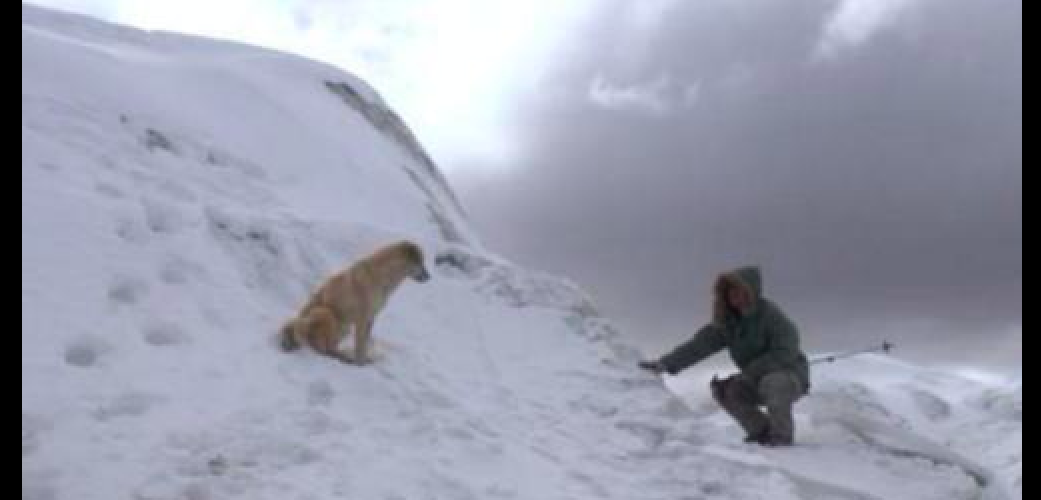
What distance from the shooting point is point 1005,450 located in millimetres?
17281

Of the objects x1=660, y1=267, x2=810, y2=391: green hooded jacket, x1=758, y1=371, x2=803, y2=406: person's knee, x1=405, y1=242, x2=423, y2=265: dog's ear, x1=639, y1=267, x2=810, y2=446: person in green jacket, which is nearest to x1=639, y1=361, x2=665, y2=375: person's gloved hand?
x1=660, y1=267, x2=810, y2=391: green hooded jacket

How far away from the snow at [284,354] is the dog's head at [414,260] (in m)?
0.76

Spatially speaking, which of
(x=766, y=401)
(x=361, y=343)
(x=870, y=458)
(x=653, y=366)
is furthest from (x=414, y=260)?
(x=870, y=458)

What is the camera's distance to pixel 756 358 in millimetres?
11039

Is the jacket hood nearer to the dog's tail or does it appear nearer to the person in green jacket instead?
the person in green jacket

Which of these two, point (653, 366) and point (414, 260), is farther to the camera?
point (653, 366)

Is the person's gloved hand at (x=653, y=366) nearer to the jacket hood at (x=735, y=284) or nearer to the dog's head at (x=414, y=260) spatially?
the jacket hood at (x=735, y=284)

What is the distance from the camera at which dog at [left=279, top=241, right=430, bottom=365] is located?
31.5 feet

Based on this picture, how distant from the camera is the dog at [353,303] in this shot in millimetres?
→ 9594

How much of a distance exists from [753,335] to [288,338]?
465 centimetres

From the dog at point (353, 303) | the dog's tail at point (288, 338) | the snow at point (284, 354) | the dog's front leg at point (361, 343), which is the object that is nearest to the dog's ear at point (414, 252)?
the dog at point (353, 303)

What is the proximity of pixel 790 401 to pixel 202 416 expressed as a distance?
567cm

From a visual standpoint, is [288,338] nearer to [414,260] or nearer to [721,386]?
[414,260]

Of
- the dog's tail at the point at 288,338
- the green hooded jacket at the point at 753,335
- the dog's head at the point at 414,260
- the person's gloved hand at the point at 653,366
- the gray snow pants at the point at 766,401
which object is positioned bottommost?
the dog's tail at the point at 288,338
